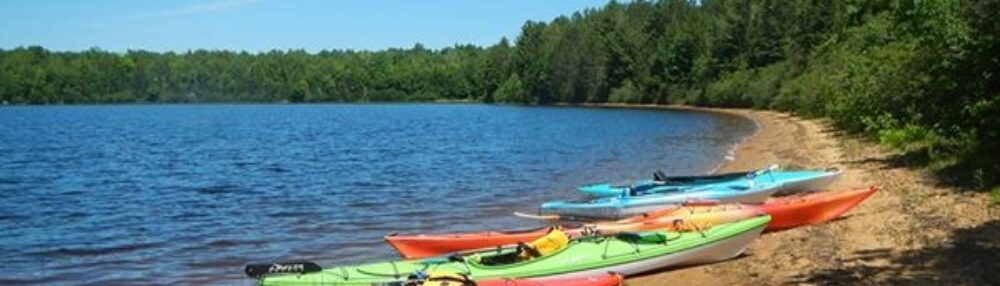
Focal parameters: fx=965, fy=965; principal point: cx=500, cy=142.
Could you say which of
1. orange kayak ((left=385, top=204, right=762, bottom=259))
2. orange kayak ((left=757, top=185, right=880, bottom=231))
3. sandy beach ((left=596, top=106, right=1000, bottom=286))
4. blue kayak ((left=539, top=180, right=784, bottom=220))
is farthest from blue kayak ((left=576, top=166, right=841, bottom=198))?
orange kayak ((left=385, top=204, right=762, bottom=259))

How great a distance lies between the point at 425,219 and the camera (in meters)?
21.2

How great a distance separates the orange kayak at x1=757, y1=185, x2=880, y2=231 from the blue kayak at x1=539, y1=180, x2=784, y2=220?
338cm

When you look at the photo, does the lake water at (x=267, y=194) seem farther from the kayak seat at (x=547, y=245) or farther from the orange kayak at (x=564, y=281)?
the orange kayak at (x=564, y=281)

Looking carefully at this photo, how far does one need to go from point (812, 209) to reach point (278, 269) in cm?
948

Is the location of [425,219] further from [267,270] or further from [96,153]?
[96,153]

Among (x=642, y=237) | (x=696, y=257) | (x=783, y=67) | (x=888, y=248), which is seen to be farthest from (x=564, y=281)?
(x=783, y=67)

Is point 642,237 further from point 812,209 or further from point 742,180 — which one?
point 742,180

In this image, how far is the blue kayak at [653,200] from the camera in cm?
2027

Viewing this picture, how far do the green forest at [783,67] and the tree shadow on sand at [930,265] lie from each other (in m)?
4.38

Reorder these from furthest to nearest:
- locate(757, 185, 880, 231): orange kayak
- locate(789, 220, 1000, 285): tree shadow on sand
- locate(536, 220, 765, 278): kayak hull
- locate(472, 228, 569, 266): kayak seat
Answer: locate(757, 185, 880, 231): orange kayak
locate(536, 220, 765, 278): kayak hull
locate(472, 228, 569, 266): kayak seat
locate(789, 220, 1000, 285): tree shadow on sand

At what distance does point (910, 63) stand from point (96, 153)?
42052 millimetres

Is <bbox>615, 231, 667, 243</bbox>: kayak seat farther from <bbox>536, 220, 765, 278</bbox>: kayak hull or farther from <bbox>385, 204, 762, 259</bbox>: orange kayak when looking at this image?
<bbox>385, 204, 762, 259</bbox>: orange kayak

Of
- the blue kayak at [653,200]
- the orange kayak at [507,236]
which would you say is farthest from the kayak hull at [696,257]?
the blue kayak at [653,200]

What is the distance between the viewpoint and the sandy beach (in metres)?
11.5
